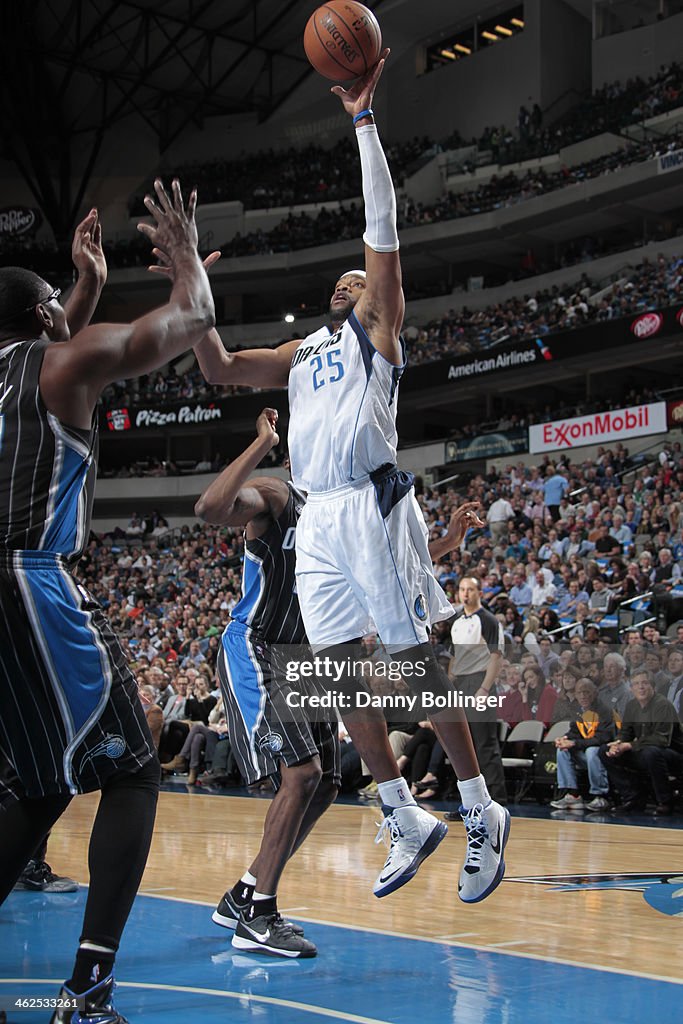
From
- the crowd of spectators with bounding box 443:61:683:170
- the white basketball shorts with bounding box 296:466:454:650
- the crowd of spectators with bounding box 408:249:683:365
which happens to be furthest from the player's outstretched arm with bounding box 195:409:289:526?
the crowd of spectators with bounding box 443:61:683:170

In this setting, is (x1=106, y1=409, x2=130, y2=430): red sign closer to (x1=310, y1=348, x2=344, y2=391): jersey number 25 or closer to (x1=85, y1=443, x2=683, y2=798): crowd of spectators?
(x1=85, y1=443, x2=683, y2=798): crowd of spectators

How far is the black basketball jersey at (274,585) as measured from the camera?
4.94 meters

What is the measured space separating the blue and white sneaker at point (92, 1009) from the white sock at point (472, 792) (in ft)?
5.31

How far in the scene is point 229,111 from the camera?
4009cm

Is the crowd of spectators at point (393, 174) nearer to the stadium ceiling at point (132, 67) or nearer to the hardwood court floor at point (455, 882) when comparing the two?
the stadium ceiling at point (132, 67)

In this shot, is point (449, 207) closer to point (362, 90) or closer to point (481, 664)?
point (481, 664)

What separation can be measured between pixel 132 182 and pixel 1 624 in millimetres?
39635

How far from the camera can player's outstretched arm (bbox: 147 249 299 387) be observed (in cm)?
443

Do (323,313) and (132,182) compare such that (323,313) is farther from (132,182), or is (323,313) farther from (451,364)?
(132,182)

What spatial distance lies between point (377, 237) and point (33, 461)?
1.61 metres

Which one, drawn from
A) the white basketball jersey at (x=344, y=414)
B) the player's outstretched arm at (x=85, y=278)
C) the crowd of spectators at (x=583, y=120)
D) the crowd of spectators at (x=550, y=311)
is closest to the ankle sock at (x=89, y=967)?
the white basketball jersey at (x=344, y=414)

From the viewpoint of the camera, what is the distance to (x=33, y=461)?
3.05 metres

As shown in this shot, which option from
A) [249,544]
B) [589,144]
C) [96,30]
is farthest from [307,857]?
[96,30]

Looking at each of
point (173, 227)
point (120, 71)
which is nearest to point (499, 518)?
point (173, 227)
